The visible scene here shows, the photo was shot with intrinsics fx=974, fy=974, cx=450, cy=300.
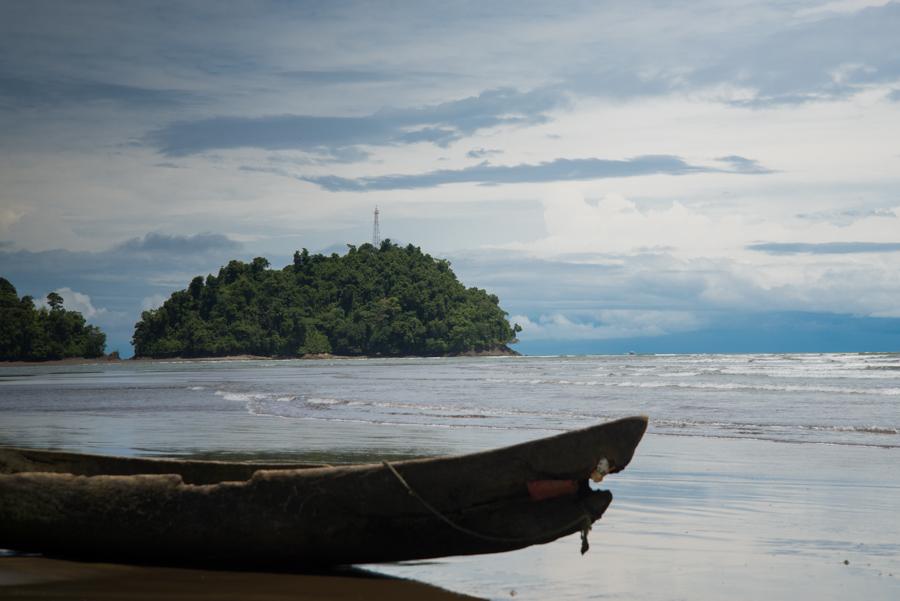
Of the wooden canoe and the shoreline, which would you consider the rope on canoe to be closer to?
the wooden canoe

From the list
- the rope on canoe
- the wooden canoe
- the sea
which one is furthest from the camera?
the sea

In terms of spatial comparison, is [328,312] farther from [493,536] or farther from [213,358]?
[493,536]

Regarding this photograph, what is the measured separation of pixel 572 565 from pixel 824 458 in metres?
6.92

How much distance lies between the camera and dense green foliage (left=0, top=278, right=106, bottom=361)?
11338 centimetres

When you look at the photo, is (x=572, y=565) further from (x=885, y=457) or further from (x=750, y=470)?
(x=885, y=457)

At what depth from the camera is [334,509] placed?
587cm

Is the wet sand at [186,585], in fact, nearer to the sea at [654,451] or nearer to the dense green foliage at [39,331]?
the sea at [654,451]

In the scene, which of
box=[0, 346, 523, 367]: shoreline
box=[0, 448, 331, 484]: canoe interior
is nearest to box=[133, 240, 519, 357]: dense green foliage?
box=[0, 346, 523, 367]: shoreline

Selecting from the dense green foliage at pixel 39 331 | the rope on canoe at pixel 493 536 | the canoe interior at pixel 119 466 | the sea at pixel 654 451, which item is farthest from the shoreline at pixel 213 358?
the rope on canoe at pixel 493 536

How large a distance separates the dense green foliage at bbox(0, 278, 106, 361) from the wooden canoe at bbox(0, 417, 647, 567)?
116224mm

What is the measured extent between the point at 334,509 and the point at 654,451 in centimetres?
778

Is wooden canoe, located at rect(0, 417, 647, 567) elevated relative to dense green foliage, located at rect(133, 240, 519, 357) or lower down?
lower down

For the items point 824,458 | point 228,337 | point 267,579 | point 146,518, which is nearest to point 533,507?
→ point 267,579

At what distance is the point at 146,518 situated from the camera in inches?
242
